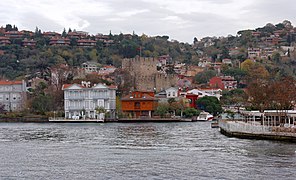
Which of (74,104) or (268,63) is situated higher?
(268,63)

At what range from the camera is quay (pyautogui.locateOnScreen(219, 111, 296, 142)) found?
44.5 metres

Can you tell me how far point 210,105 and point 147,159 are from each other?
6368cm

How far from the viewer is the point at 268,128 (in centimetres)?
4709

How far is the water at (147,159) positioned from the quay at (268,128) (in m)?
1.42

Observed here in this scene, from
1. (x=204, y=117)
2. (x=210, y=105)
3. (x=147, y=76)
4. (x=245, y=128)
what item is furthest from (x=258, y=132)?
(x=147, y=76)

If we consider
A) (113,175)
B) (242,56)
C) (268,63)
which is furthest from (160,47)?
(113,175)

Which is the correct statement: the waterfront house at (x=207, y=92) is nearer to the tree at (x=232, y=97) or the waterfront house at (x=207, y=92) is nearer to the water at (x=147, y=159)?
the tree at (x=232, y=97)

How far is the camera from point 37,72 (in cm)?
11769

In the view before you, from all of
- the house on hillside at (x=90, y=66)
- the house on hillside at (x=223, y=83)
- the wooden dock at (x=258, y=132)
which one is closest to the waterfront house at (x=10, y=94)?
the house on hillside at (x=223, y=83)

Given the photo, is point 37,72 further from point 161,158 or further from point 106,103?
point 161,158

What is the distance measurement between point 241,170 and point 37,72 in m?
92.0

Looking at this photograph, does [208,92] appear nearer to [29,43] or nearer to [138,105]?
[138,105]

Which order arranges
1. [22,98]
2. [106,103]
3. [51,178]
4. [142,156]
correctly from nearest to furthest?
[51,178] → [142,156] → [106,103] → [22,98]

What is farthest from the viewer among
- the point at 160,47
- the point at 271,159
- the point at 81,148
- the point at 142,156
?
the point at 160,47
